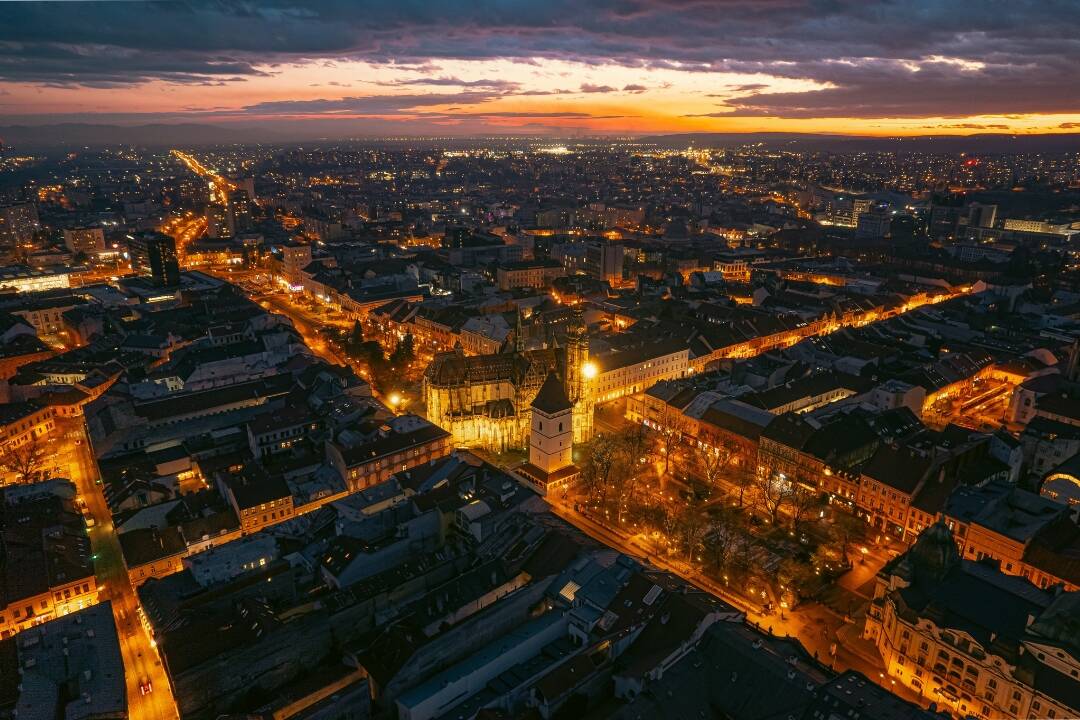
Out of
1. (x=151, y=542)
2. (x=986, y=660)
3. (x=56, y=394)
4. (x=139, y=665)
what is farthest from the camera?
(x=56, y=394)

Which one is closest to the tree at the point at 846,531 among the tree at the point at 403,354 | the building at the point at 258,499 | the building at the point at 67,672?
the building at the point at 258,499

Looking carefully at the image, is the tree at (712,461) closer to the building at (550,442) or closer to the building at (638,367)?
the building at (550,442)

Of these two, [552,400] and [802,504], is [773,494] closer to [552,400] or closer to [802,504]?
[802,504]

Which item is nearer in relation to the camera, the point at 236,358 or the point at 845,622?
the point at 845,622

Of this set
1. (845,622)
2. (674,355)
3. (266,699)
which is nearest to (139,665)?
(266,699)

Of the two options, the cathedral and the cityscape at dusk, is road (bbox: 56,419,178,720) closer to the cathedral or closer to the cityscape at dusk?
the cityscape at dusk

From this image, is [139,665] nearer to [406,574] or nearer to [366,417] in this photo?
[406,574]
